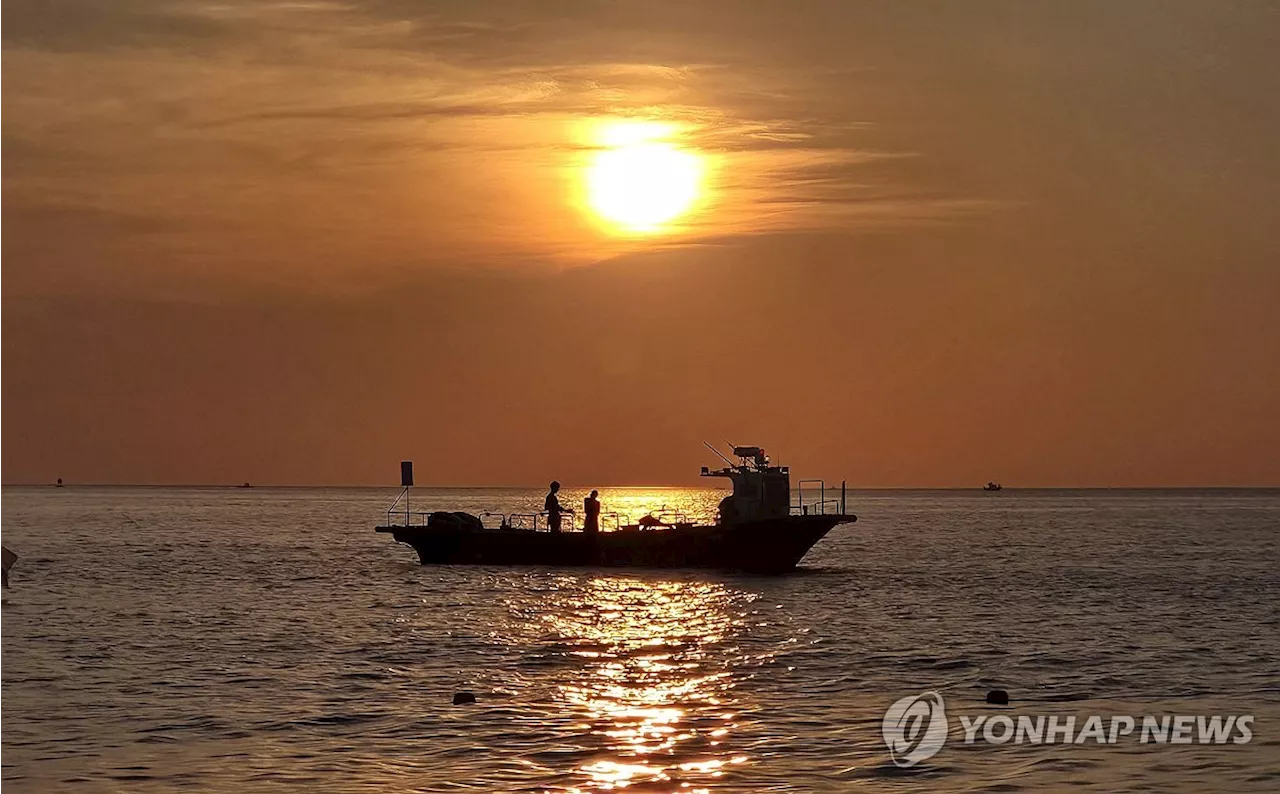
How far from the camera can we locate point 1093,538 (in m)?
146

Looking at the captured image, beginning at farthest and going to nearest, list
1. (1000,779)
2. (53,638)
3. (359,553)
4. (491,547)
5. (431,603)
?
(359,553), (491,547), (431,603), (53,638), (1000,779)

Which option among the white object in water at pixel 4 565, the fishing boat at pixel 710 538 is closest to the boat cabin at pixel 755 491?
the fishing boat at pixel 710 538

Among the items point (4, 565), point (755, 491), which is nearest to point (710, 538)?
point (755, 491)

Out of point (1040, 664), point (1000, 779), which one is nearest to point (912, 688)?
point (1040, 664)

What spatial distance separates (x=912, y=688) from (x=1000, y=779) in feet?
34.0

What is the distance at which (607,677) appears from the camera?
37.9 metres

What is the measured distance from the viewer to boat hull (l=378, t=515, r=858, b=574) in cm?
7106

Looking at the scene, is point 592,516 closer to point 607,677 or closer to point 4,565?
point 4,565

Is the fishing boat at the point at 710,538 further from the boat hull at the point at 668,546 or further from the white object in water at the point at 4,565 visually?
the white object in water at the point at 4,565

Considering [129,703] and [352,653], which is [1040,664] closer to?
[352,653]

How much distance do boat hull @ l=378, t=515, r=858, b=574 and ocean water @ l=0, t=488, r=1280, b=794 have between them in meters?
1.24

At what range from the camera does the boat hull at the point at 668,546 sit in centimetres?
7106

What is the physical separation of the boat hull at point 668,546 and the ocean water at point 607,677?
4.08 feet

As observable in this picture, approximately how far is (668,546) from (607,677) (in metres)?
35.6
